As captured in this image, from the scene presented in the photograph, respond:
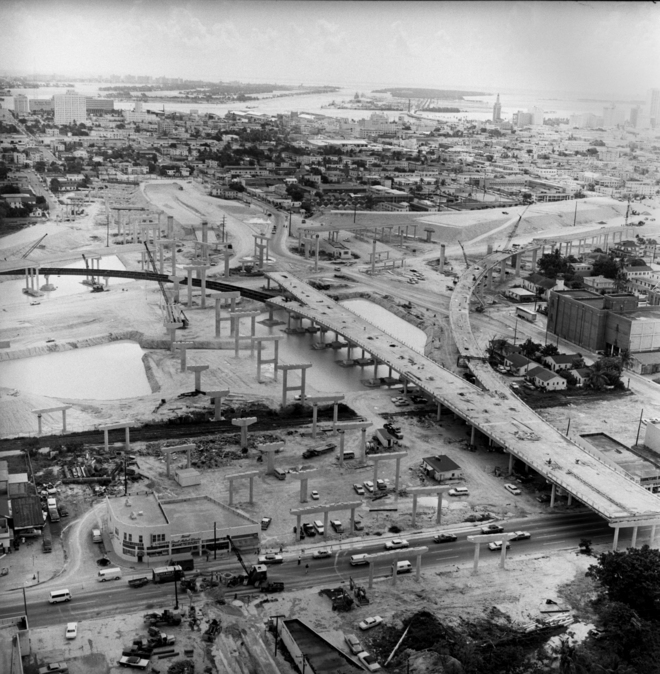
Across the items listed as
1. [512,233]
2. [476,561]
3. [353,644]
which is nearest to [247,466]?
[476,561]

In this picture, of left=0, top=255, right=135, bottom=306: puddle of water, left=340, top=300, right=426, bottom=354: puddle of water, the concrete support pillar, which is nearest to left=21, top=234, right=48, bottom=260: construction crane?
left=0, top=255, right=135, bottom=306: puddle of water

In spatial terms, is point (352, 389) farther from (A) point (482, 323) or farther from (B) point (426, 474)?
(A) point (482, 323)

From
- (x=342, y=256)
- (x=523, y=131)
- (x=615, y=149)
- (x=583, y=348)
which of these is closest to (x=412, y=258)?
(x=342, y=256)

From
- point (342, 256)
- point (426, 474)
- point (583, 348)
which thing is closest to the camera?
point (426, 474)

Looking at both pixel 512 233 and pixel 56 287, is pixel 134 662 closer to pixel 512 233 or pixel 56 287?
pixel 56 287

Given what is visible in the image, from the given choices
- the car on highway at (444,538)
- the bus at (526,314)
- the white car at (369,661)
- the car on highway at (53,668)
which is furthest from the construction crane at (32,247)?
the white car at (369,661)

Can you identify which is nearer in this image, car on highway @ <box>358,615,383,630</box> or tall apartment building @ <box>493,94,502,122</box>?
car on highway @ <box>358,615,383,630</box>

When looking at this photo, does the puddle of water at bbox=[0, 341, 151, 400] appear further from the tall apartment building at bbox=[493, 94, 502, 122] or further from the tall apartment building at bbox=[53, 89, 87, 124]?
the tall apartment building at bbox=[493, 94, 502, 122]
